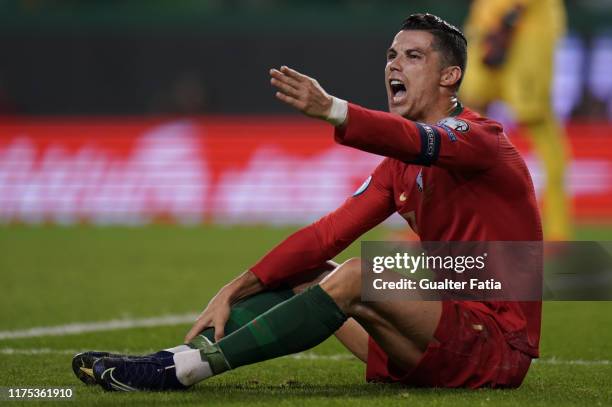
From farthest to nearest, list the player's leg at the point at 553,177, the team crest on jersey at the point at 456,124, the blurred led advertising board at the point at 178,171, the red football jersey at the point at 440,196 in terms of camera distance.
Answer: the blurred led advertising board at the point at 178,171, the player's leg at the point at 553,177, the team crest on jersey at the point at 456,124, the red football jersey at the point at 440,196

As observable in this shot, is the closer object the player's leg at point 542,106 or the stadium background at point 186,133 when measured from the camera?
the player's leg at point 542,106

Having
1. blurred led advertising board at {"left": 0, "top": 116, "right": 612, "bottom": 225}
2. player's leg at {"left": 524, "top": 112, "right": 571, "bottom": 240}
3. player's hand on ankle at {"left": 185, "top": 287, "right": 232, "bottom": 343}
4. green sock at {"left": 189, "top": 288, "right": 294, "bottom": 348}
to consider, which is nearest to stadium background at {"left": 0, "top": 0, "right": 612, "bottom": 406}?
blurred led advertising board at {"left": 0, "top": 116, "right": 612, "bottom": 225}

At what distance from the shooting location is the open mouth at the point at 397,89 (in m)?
4.30

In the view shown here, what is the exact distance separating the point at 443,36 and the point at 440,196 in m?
0.63

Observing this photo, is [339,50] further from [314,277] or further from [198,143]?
[314,277]

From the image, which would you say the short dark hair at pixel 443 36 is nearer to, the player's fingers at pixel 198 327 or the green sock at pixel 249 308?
the green sock at pixel 249 308

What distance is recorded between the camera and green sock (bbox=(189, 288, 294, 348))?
165 inches

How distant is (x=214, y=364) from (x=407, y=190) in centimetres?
95

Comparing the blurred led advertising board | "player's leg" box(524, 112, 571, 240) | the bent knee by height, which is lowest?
the blurred led advertising board

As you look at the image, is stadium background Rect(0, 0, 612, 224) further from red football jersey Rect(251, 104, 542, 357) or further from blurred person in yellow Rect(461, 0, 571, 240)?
red football jersey Rect(251, 104, 542, 357)

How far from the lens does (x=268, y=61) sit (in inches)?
582

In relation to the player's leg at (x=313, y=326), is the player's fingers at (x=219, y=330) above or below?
below

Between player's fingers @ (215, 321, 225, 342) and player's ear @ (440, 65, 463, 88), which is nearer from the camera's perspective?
player's fingers @ (215, 321, 225, 342)

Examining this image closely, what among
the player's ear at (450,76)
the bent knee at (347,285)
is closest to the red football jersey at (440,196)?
the player's ear at (450,76)
